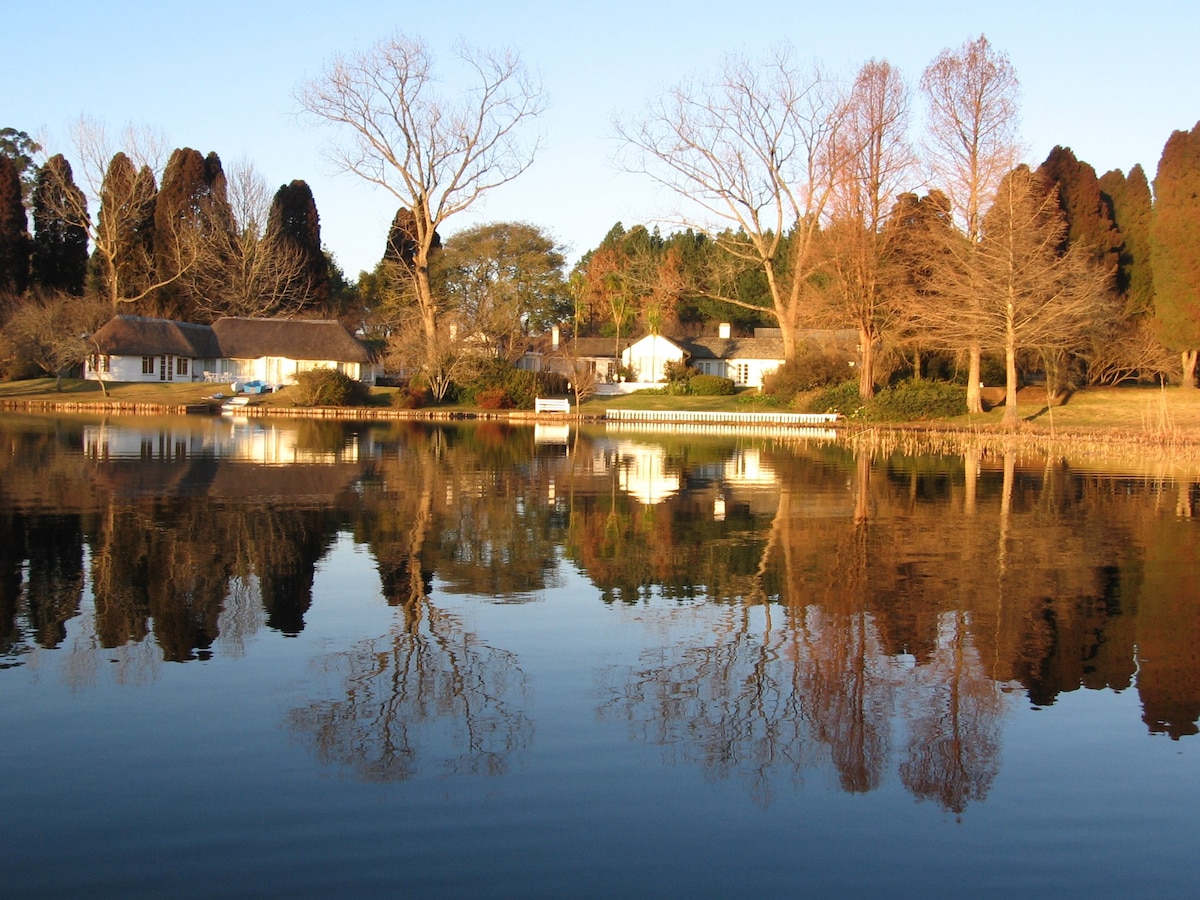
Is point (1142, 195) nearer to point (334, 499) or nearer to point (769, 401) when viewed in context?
point (769, 401)

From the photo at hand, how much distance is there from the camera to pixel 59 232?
7331 centimetres

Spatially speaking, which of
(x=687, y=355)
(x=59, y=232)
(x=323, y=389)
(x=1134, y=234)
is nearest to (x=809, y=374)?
(x=1134, y=234)

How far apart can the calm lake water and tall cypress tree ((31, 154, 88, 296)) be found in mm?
61358

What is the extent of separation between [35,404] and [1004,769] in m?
55.3

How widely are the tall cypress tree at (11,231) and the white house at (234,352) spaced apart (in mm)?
8783

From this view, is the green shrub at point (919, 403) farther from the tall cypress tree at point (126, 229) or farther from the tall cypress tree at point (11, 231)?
the tall cypress tree at point (11, 231)

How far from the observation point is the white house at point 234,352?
6606 cm

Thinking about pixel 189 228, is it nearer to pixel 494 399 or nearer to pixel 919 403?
pixel 494 399

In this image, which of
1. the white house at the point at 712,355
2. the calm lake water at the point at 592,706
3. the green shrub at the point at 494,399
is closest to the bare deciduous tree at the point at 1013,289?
the green shrub at the point at 494,399

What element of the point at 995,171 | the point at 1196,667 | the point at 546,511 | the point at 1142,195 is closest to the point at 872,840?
the point at 1196,667

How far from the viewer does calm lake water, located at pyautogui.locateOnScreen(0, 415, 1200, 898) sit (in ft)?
18.9

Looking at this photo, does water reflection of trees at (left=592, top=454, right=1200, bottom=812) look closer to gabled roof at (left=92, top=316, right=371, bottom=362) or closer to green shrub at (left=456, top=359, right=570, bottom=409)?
green shrub at (left=456, top=359, right=570, bottom=409)

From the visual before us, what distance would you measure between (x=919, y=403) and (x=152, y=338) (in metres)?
44.1

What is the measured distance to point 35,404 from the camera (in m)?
53.8
